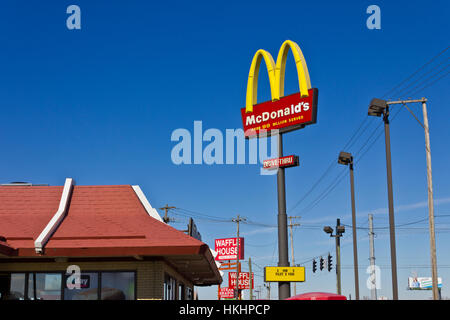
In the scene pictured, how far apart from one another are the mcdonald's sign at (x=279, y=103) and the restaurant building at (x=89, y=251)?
33.9 ft

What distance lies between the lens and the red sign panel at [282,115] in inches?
1152

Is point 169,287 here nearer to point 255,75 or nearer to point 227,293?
point 255,75

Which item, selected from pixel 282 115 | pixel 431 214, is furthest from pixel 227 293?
pixel 431 214

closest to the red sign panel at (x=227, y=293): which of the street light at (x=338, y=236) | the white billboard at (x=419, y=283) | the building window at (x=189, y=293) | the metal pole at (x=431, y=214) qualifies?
the street light at (x=338, y=236)

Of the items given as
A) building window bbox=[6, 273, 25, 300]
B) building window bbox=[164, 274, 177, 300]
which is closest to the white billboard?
building window bbox=[164, 274, 177, 300]

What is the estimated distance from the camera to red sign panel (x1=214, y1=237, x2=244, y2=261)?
102m

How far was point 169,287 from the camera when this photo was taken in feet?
80.6

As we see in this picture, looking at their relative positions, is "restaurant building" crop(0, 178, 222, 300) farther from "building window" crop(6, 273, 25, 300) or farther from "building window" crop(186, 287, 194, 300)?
"building window" crop(186, 287, 194, 300)

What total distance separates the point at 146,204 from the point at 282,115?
10.5 metres

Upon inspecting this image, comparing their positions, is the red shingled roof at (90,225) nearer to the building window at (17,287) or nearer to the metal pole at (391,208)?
the building window at (17,287)

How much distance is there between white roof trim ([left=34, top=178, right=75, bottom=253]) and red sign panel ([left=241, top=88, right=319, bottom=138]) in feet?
37.6

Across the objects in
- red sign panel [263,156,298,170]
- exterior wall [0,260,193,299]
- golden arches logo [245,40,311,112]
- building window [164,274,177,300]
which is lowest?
building window [164,274,177,300]

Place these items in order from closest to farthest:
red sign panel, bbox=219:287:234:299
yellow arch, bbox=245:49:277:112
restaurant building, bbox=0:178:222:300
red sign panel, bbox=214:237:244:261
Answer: restaurant building, bbox=0:178:222:300 < yellow arch, bbox=245:49:277:112 < red sign panel, bbox=214:237:244:261 < red sign panel, bbox=219:287:234:299

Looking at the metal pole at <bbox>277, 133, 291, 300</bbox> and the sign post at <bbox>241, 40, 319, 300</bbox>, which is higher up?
the sign post at <bbox>241, 40, 319, 300</bbox>
